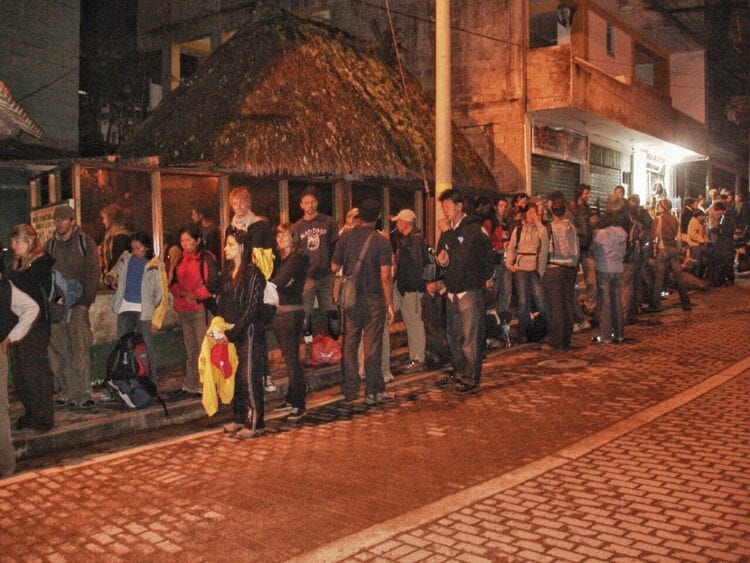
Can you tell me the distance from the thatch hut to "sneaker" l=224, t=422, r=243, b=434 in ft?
14.1

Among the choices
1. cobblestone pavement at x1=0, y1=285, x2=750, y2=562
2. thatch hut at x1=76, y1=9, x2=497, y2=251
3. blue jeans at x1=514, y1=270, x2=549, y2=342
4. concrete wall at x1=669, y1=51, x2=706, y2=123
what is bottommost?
cobblestone pavement at x1=0, y1=285, x2=750, y2=562

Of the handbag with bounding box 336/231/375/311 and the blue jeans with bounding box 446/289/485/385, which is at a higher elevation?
the handbag with bounding box 336/231/375/311

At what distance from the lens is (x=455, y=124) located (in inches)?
682

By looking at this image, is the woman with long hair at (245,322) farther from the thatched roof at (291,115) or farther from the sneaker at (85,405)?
the thatched roof at (291,115)

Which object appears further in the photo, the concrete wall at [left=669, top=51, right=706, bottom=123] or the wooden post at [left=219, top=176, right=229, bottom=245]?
the concrete wall at [left=669, top=51, right=706, bottom=123]

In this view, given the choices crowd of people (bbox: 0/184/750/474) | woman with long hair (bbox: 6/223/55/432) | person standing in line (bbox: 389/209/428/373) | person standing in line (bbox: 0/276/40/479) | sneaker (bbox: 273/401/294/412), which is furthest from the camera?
person standing in line (bbox: 389/209/428/373)

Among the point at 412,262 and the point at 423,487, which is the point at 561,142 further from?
the point at 423,487

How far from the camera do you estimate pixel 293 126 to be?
11.8 metres

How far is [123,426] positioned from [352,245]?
110 inches

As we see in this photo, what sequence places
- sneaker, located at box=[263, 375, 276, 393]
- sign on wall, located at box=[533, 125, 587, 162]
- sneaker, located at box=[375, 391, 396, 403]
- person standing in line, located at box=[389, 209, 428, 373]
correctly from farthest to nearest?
sign on wall, located at box=[533, 125, 587, 162] < person standing in line, located at box=[389, 209, 428, 373] < sneaker, located at box=[263, 375, 276, 393] < sneaker, located at box=[375, 391, 396, 403]

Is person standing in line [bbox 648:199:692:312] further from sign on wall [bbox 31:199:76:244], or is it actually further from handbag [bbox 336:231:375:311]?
sign on wall [bbox 31:199:76:244]

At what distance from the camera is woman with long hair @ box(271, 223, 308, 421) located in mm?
6957

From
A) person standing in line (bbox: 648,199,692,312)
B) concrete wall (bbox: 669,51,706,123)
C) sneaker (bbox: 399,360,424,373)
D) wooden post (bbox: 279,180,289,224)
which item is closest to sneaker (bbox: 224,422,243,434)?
sneaker (bbox: 399,360,424,373)

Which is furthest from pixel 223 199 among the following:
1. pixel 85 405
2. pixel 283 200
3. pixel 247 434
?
pixel 247 434
